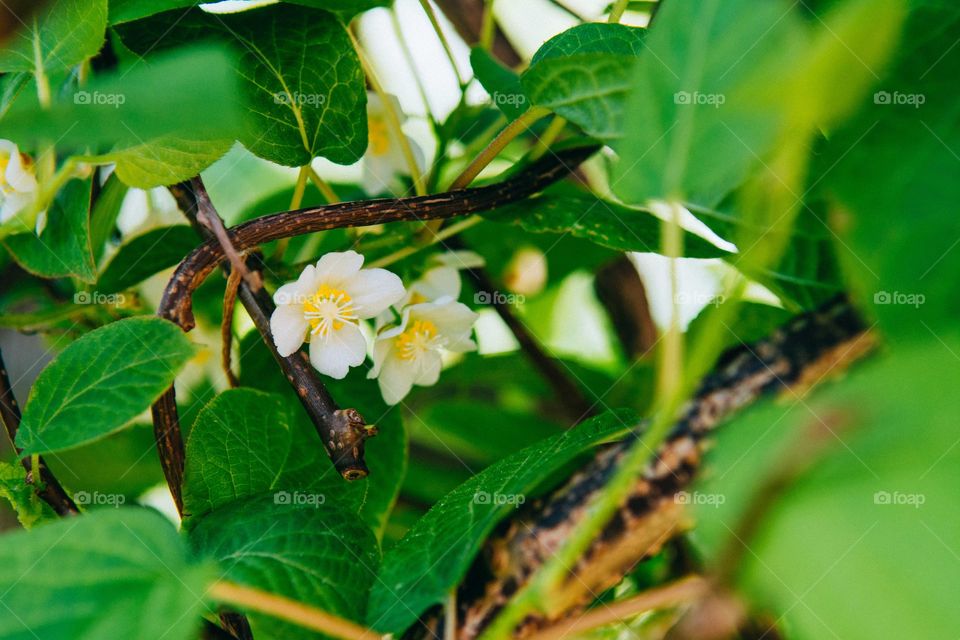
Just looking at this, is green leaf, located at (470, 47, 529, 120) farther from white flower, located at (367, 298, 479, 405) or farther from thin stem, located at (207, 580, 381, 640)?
thin stem, located at (207, 580, 381, 640)

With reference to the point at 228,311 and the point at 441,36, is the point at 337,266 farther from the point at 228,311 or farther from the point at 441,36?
the point at 441,36

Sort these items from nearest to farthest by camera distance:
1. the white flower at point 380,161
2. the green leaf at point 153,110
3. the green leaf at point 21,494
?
the green leaf at point 153,110 → the green leaf at point 21,494 → the white flower at point 380,161

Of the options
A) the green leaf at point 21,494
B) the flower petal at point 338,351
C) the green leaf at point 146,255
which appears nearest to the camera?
the green leaf at point 21,494

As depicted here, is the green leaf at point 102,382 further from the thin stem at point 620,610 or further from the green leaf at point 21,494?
the thin stem at point 620,610

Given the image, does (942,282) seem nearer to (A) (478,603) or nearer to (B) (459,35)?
(A) (478,603)

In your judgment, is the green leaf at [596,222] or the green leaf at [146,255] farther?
the green leaf at [146,255]

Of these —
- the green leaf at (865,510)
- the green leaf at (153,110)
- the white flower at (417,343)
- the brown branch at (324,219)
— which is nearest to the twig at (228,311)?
the brown branch at (324,219)
